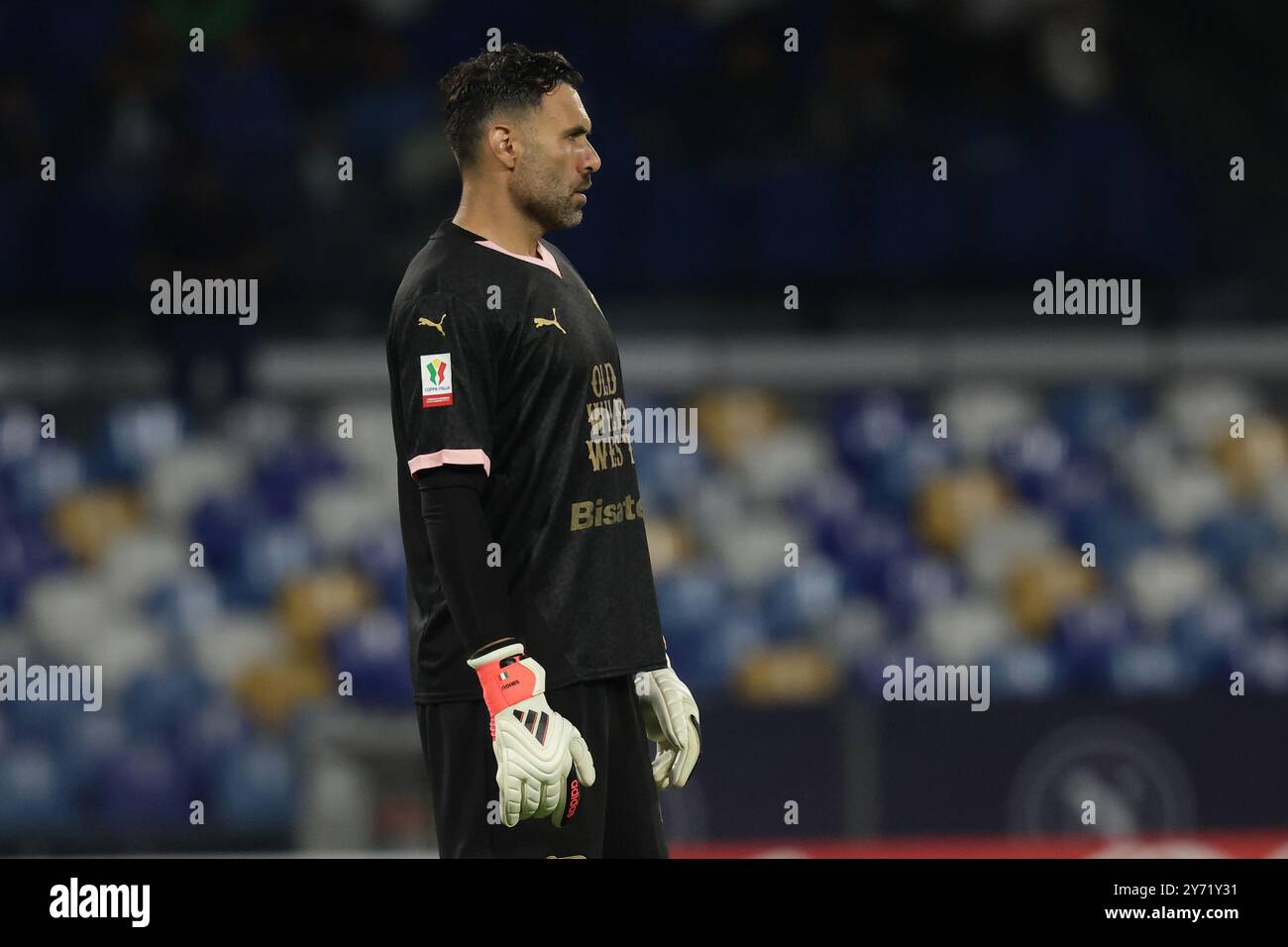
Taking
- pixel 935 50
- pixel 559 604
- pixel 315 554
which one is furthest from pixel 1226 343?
pixel 559 604

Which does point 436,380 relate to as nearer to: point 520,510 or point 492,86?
point 520,510

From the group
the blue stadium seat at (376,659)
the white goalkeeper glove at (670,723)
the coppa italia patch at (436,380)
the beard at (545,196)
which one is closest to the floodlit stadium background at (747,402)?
the blue stadium seat at (376,659)

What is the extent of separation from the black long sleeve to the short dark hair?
543 mm

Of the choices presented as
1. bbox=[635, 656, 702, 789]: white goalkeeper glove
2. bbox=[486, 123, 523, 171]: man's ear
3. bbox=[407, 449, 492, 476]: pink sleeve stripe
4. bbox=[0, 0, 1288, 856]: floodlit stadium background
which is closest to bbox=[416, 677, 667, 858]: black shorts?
bbox=[635, 656, 702, 789]: white goalkeeper glove

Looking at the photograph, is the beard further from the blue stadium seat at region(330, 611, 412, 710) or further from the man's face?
the blue stadium seat at region(330, 611, 412, 710)

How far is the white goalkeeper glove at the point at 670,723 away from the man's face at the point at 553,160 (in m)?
0.74

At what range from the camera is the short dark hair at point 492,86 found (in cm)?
276

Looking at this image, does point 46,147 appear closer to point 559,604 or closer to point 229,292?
point 229,292

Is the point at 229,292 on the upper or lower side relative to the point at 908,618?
upper

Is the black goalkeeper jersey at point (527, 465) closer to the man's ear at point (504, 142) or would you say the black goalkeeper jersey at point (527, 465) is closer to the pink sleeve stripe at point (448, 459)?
the pink sleeve stripe at point (448, 459)

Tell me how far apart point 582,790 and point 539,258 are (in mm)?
817

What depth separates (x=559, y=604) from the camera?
270 cm

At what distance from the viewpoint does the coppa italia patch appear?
8.51 feet

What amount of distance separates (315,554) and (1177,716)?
3.14 meters
